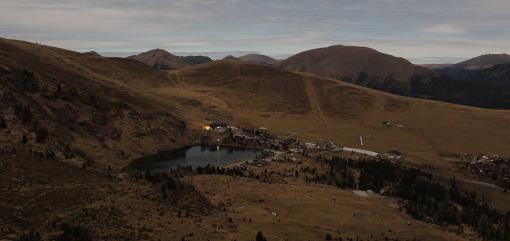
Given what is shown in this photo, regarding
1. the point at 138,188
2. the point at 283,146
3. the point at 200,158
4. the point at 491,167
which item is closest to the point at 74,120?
the point at 200,158

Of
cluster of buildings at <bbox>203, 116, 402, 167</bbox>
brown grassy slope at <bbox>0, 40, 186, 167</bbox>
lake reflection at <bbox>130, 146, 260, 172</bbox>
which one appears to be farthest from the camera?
cluster of buildings at <bbox>203, 116, 402, 167</bbox>

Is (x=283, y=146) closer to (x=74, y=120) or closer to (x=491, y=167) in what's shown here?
(x=74, y=120)

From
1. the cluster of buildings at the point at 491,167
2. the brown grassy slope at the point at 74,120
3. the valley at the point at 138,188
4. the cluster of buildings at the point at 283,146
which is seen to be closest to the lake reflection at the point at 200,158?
the cluster of buildings at the point at 283,146

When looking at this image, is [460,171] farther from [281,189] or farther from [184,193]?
[184,193]

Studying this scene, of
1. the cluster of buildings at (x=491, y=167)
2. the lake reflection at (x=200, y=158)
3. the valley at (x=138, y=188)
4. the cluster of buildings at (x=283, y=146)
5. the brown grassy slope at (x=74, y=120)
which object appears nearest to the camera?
the valley at (x=138, y=188)

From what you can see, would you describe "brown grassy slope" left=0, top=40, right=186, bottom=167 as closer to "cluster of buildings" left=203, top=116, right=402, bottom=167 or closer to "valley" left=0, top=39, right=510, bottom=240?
"valley" left=0, top=39, right=510, bottom=240

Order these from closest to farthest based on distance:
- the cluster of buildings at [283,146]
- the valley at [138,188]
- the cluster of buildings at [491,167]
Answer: the valley at [138,188] < the cluster of buildings at [491,167] < the cluster of buildings at [283,146]

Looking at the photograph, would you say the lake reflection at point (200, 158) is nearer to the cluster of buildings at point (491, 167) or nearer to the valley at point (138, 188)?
the valley at point (138, 188)

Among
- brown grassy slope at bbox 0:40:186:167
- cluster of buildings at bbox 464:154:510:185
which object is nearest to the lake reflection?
brown grassy slope at bbox 0:40:186:167
